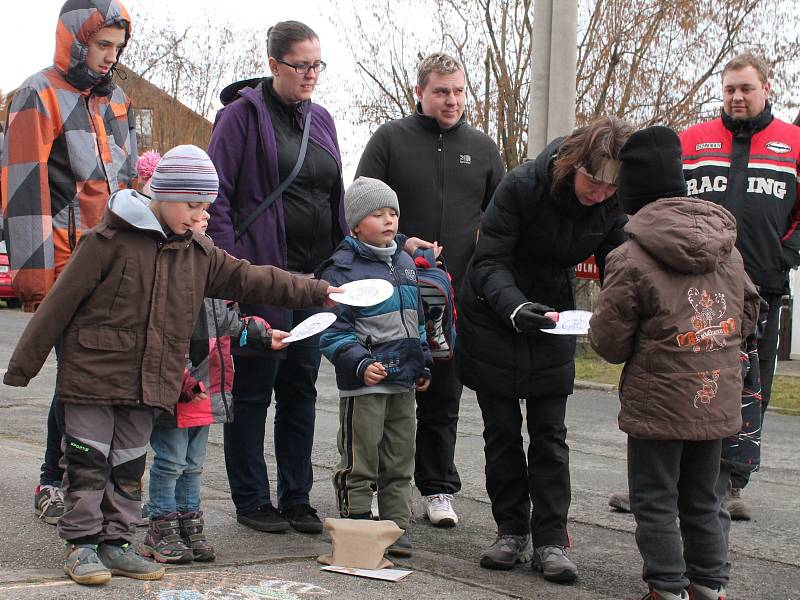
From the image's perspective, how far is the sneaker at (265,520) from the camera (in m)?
4.75

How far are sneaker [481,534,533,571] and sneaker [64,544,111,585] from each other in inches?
60.1

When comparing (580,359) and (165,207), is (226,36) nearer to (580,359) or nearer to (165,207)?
(580,359)

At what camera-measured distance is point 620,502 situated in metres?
5.62

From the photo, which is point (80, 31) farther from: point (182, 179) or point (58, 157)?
point (182, 179)

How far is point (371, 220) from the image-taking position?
4.58m

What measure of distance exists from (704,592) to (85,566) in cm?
212

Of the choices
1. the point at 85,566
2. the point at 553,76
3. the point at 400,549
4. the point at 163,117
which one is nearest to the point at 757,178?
the point at 400,549

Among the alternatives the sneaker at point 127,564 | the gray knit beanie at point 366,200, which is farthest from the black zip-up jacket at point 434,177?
the sneaker at point 127,564

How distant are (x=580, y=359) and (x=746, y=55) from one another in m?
9.36

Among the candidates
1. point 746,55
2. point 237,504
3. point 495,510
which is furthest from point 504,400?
point 746,55

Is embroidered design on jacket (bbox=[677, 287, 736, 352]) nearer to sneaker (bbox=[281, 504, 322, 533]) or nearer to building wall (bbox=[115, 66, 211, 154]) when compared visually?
sneaker (bbox=[281, 504, 322, 533])

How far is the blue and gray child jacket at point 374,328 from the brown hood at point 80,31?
1.24 m

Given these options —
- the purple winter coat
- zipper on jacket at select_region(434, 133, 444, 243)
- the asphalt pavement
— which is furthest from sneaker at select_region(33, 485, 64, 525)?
zipper on jacket at select_region(434, 133, 444, 243)

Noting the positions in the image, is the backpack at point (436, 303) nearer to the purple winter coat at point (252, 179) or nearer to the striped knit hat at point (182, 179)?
the purple winter coat at point (252, 179)
